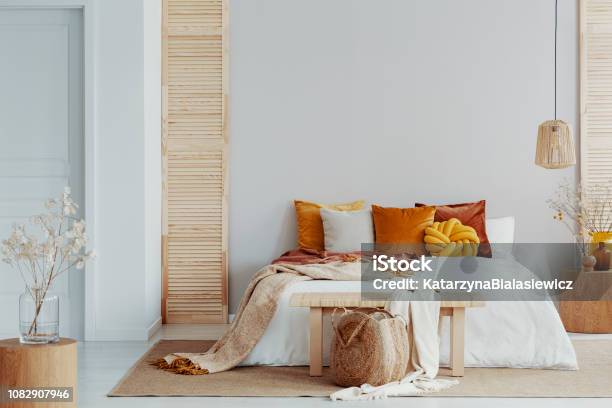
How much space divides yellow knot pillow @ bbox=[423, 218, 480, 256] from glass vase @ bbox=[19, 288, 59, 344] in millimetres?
3041

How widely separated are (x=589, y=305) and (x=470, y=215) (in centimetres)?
105

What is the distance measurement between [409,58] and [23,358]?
4.07 meters

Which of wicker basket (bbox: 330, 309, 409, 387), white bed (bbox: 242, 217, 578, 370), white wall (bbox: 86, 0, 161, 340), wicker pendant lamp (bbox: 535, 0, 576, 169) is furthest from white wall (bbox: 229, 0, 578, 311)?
wicker basket (bbox: 330, 309, 409, 387)

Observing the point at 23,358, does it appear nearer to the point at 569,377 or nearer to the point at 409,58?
the point at 569,377

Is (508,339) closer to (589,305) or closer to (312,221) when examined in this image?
(589,305)

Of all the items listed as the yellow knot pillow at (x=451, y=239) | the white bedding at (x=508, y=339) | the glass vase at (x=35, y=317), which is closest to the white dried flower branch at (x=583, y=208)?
the yellow knot pillow at (x=451, y=239)

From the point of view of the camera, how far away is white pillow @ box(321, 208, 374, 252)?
5.78m

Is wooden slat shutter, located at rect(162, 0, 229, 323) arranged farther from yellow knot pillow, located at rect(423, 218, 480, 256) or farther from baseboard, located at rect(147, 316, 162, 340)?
yellow knot pillow, located at rect(423, 218, 480, 256)

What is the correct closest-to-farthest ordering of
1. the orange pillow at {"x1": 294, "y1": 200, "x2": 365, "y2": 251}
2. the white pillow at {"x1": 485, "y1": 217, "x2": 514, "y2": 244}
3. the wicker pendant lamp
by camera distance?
the wicker pendant lamp
the white pillow at {"x1": 485, "y1": 217, "x2": 514, "y2": 244}
the orange pillow at {"x1": 294, "y1": 200, "x2": 365, "y2": 251}

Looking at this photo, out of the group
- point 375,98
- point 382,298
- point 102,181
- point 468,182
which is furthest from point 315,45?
point 382,298

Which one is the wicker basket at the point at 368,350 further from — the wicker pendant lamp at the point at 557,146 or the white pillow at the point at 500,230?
the wicker pendant lamp at the point at 557,146

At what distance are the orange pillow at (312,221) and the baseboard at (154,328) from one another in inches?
47.6

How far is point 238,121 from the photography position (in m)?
6.23

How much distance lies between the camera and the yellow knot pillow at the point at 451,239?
5.51 meters
